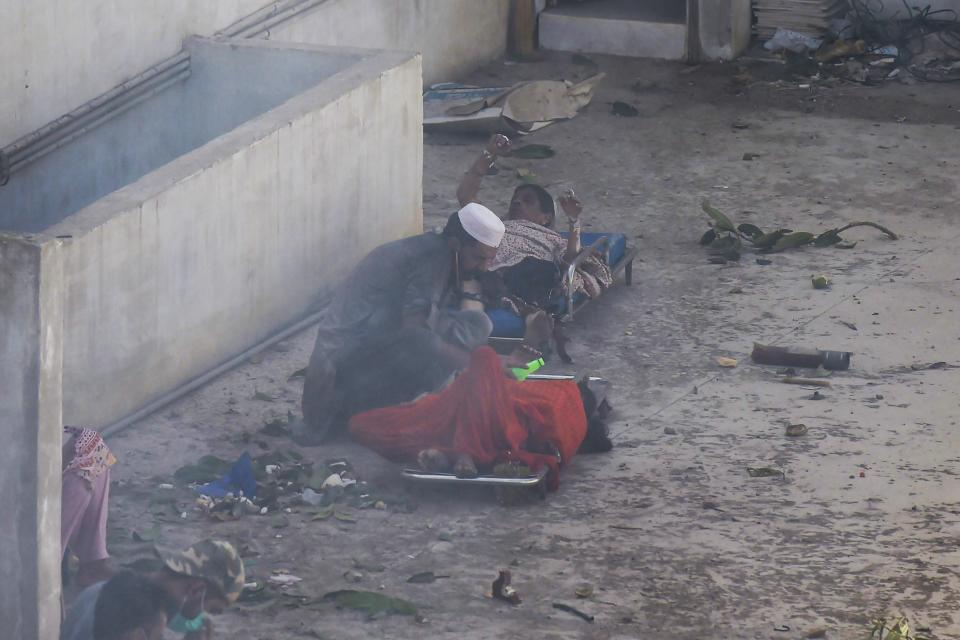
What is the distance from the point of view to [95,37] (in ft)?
34.1

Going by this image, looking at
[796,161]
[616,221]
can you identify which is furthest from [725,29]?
[616,221]

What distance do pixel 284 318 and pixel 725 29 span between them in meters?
6.90

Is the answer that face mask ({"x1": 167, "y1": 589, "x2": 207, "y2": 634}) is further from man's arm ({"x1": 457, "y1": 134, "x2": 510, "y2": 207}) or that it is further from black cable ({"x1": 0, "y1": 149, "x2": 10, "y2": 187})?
man's arm ({"x1": 457, "y1": 134, "x2": 510, "y2": 207})

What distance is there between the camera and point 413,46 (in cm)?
1420

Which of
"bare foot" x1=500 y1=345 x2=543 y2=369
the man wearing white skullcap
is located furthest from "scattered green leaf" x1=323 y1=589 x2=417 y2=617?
"bare foot" x1=500 y1=345 x2=543 y2=369

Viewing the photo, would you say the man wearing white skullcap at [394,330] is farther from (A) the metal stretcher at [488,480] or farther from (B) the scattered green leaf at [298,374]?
(A) the metal stretcher at [488,480]

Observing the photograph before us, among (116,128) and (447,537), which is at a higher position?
(116,128)

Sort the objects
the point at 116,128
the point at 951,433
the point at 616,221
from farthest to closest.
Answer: the point at 616,221 → the point at 116,128 → the point at 951,433

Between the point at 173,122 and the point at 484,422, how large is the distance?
4.15 m

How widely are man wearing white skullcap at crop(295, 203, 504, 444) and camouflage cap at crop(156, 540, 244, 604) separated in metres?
2.55

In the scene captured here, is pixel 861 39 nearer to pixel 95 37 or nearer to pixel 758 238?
pixel 758 238

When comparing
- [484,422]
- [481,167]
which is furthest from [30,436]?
[481,167]

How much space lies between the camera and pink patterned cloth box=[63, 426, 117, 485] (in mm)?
6848

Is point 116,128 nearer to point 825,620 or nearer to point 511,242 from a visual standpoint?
point 511,242
